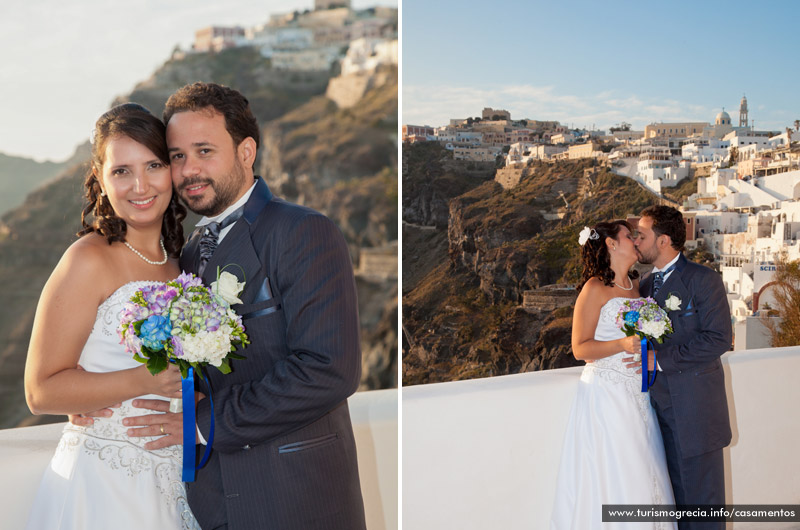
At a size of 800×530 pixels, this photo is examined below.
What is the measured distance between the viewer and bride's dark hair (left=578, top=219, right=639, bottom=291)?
10.4ft

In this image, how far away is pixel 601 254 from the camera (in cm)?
317

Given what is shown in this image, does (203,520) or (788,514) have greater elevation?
(203,520)

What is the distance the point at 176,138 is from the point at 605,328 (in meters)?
2.07

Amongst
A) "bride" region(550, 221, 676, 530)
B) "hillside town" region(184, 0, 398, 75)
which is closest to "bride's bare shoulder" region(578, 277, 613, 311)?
"bride" region(550, 221, 676, 530)

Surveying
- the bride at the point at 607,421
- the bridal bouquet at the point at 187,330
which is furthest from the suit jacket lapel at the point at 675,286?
the bridal bouquet at the point at 187,330

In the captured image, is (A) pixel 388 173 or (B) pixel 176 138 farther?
(A) pixel 388 173

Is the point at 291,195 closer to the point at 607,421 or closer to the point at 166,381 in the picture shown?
the point at 607,421

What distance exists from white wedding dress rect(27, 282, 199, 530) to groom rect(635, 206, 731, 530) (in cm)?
211

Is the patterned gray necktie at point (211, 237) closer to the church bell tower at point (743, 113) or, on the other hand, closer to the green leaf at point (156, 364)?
the green leaf at point (156, 364)

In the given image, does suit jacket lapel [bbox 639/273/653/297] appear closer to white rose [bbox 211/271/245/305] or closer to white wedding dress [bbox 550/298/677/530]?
white wedding dress [bbox 550/298/677/530]

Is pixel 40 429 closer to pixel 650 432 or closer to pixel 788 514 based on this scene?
pixel 650 432

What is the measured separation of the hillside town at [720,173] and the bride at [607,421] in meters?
7.95

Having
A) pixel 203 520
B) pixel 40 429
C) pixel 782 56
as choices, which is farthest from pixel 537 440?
pixel 782 56

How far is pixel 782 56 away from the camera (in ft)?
35.1
